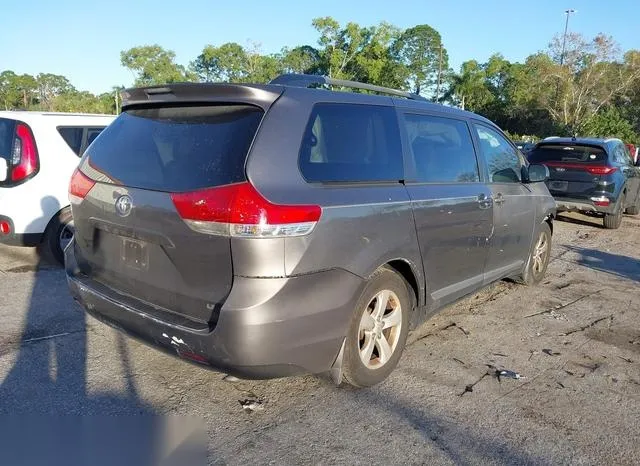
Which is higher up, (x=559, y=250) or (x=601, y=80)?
(x=601, y=80)

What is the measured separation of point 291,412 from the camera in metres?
3.14

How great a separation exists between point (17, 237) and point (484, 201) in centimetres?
451

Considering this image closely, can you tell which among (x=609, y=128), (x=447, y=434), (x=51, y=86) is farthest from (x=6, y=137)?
(x=51, y=86)

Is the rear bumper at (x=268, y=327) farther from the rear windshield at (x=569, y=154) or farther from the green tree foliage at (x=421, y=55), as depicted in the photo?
the green tree foliage at (x=421, y=55)

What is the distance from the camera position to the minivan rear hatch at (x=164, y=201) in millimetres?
2715

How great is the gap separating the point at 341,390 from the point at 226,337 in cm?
108

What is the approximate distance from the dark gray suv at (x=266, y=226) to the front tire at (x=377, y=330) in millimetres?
11

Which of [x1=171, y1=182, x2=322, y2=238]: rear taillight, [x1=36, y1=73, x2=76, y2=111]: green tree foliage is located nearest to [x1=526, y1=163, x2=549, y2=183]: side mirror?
[x1=171, y1=182, x2=322, y2=238]: rear taillight

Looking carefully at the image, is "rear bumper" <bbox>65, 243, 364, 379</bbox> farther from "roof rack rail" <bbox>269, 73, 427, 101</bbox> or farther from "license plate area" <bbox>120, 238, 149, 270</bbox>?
"roof rack rail" <bbox>269, 73, 427, 101</bbox>

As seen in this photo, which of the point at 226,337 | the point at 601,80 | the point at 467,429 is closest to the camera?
the point at 226,337

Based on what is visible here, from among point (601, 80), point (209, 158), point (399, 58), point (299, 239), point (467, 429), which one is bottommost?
point (467, 429)

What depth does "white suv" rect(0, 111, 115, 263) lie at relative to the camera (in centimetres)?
549

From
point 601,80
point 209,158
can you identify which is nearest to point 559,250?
point 209,158

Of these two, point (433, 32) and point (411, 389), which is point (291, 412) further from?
point (433, 32)
